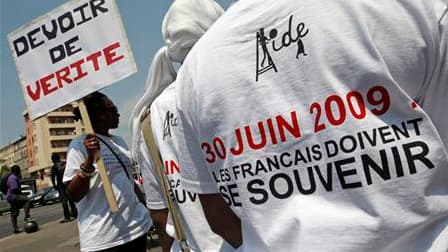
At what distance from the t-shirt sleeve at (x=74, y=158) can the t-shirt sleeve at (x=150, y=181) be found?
1.14 metres

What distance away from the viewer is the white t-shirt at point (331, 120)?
2.66ft

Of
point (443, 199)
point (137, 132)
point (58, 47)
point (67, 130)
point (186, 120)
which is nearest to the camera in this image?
point (443, 199)

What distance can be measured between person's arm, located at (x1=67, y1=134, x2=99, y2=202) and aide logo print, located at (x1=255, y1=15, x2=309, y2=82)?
2143mm

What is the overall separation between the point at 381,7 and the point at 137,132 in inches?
54.0

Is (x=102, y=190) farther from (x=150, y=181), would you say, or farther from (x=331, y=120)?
(x=331, y=120)

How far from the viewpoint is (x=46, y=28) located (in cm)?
303

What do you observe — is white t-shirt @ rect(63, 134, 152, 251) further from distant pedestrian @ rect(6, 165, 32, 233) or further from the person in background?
distant pedestrian @ rect(6, 165, 32, 233)

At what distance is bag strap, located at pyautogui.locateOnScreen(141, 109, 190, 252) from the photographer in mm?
1716

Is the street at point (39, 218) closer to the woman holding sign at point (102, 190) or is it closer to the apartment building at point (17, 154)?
the woman holding sign at point (102, 190)

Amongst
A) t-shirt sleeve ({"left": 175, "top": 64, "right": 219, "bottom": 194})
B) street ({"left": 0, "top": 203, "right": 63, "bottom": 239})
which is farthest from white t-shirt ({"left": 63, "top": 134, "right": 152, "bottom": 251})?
street ({"left": 0, "top": 203, "right": 63, "bottom": 239})

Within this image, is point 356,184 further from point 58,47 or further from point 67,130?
point 67,130

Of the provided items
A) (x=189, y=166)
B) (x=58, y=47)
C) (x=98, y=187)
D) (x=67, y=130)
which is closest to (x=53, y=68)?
(x=58, y=47)

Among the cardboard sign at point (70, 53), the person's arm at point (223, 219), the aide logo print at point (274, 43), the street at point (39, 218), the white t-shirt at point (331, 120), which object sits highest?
the cardboard sign at point (70, 53)

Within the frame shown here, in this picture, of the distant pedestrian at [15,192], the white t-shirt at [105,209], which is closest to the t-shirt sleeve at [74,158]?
the white t-shirt at [105,209]
